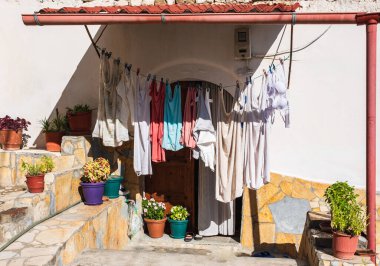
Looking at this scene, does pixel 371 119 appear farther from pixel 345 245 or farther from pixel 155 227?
pixel 155 227

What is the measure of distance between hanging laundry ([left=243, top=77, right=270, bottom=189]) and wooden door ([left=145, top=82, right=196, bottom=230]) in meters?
1.75

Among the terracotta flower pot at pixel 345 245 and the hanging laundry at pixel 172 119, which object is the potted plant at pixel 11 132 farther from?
the terracotta flower pot at pixel 345 245

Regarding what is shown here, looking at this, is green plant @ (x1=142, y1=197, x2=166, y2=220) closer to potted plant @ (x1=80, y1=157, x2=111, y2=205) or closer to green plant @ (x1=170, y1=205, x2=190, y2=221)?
green plant @ (x1=170, y1=205, x2=190, y2=221)

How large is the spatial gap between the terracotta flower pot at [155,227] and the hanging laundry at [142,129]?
1243 millimetres

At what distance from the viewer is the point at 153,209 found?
827 cm

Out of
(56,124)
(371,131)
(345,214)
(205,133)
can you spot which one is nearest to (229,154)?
(205,133)

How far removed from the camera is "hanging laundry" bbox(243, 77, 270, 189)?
6.62 m

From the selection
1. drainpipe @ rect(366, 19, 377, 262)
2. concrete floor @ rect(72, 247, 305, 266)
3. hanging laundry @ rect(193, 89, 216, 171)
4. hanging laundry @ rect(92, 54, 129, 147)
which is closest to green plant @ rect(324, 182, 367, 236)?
drainpipe @ rect(366, 19, 377, 262)

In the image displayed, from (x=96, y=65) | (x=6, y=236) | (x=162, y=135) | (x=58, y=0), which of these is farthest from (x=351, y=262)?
(x=58, y=0)

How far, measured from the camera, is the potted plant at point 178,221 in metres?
8.23

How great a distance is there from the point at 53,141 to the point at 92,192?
1.76 m

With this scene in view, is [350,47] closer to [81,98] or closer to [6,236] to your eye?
Result: [81,98]

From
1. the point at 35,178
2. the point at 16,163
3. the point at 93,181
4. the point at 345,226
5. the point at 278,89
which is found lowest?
the point at 345,226

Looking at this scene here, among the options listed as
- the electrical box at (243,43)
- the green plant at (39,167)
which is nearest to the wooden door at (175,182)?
the electrical box at (243,43)
